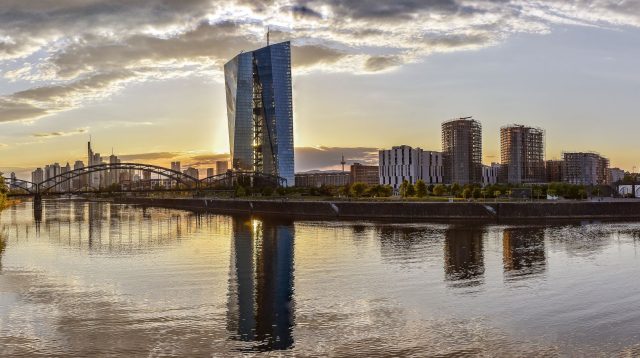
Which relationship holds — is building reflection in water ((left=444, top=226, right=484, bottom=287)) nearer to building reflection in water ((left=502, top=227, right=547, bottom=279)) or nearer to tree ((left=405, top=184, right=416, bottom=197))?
building reflection in water ((left=502, top=227, right=547, bottom=279))

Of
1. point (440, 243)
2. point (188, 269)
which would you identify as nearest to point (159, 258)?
Answer: point (188, 269)

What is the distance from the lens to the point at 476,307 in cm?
2278

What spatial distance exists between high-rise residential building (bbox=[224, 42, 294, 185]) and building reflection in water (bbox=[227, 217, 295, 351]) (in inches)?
5200

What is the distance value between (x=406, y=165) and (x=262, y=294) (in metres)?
168

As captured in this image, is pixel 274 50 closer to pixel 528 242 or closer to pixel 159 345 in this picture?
pixel 528 242

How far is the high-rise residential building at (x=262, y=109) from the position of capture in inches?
6993

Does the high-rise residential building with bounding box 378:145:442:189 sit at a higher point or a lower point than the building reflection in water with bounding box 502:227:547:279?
higher

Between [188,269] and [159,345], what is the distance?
1588 centimetres

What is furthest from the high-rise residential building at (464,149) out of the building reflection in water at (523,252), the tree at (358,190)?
the building reflection in water at (523,252)

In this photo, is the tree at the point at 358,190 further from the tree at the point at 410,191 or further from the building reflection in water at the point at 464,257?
the building reflection in water at the point at 464,257

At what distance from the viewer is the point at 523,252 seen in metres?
39.9

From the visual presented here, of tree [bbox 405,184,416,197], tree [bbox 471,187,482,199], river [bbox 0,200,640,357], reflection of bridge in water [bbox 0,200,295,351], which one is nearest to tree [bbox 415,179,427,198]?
tree [bbox 405,184,416,197]

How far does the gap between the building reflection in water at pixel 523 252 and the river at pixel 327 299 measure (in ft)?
0.48

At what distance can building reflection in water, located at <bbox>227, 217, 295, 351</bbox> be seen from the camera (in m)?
19.2
